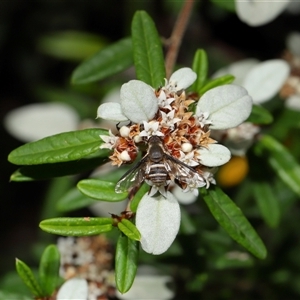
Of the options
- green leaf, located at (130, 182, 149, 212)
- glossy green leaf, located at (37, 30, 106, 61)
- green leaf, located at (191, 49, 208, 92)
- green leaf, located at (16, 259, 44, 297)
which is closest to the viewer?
green leaf, located at (130, 182, 149, 212)

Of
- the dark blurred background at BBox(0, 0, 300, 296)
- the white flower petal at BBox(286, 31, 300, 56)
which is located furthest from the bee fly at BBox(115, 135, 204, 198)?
the dark blurred background at BBox(0, 0, 300, 296)

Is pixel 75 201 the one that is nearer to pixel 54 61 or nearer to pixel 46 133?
pixel 46 133

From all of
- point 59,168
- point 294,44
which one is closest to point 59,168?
point 59,168

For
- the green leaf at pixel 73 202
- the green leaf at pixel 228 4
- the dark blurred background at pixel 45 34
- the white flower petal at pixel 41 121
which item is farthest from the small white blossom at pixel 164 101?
the dark blurred background at pixel 45 34

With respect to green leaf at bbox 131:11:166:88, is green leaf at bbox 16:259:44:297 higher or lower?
lower

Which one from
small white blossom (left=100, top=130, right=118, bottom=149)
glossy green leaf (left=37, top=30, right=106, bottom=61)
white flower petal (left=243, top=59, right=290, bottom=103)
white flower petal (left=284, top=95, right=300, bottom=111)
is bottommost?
glossy green leaf (left=37, top=30, right=106, bottom=61)

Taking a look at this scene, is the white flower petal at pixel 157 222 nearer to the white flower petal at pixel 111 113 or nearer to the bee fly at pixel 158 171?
the bee fly at pixel 158 171

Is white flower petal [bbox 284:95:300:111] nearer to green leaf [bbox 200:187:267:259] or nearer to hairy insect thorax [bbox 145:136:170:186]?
green leaf [bbox 200:187:267:259]
